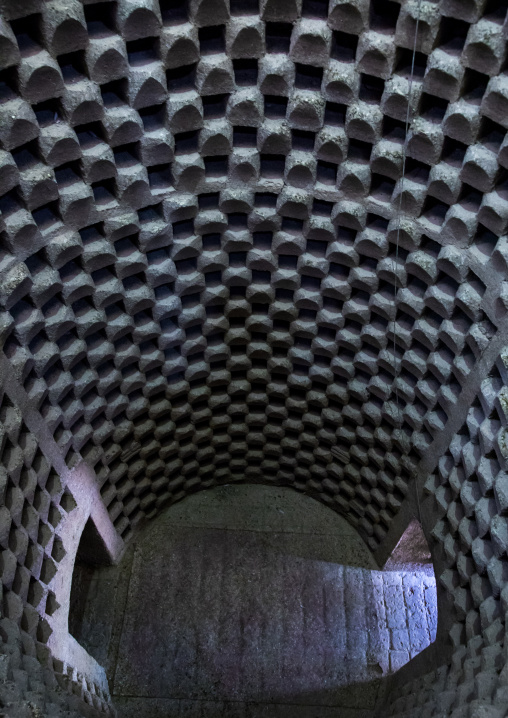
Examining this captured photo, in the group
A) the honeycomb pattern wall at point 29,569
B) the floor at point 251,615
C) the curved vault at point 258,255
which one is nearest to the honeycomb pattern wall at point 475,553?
the curved vault at point 258,255

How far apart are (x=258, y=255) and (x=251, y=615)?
384cm

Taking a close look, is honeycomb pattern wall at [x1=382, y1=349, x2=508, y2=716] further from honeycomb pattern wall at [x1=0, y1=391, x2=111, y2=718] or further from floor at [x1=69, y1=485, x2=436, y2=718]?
honeycomb pattern wall at [x1=0, y1=391, x2=111, y2=718]

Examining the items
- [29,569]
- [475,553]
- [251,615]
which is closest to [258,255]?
[475,553]

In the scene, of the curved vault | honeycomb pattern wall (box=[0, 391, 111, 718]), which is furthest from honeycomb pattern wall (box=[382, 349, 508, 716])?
honeycomb pattern wall (box=[0, 391, 111, 718])

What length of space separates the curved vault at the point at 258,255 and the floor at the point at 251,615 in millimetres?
933

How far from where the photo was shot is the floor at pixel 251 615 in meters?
7.41

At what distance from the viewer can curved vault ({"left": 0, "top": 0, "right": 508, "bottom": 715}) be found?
4.55 m

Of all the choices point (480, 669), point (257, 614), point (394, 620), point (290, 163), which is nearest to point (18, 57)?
point (290, 163)

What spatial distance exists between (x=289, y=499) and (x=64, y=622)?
10.3 feet

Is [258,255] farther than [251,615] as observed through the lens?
No

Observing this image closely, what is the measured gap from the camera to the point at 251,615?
7848mm

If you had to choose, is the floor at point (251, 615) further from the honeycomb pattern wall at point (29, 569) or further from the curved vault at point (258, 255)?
the honeycomb pattern wall at point (29, 569)

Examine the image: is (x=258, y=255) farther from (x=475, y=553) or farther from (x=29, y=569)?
(x=29, y=569)

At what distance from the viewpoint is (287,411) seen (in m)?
7.68
